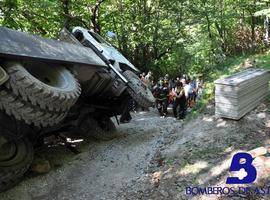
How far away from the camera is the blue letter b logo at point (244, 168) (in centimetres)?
431

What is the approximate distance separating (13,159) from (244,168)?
3.95 meters

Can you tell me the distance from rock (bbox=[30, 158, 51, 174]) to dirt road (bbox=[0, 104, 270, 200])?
123mm

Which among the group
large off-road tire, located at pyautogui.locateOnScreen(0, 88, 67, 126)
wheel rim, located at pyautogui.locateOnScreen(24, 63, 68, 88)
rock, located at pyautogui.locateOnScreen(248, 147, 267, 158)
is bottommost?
rock, located at pyautogui.locateOnScreen(248, 147, 267, 158)

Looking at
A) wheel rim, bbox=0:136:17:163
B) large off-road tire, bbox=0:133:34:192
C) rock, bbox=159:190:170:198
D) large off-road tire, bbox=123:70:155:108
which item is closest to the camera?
rock, bbox=159:190:170:198

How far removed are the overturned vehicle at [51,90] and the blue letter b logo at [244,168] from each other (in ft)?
8.94

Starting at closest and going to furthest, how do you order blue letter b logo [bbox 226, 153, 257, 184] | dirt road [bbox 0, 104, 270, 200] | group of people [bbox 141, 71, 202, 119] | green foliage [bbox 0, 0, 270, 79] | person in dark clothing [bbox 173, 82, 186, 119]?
blue letter b logo [bbox 226, 153, 257, 184] → dirt road [bbox 0, 104, 270, 200] → person in dark clothing [bbox 173, 82, 186, 119] → group of people [bbox 141, 71, 202, 119] → green foliage [bbox 0, 0, 270, 79]

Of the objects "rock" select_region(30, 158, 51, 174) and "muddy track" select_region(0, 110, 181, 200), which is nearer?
"muddy track" select_region(0, 110, 181, 200)

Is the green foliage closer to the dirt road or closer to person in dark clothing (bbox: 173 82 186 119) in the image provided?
person in dark clothing (bbox: 173 82 186 119)

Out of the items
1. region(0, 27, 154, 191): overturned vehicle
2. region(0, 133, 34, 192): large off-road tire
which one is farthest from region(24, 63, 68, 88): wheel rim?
region(0, 133, 34, 192): large off-road tire

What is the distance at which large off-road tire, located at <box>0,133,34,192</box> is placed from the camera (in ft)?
18.2

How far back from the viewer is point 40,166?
20.6 ft

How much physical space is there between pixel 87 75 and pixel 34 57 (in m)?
1.93

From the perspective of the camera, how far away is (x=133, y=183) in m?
5.35

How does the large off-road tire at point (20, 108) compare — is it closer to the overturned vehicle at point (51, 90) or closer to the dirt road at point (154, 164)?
the overturned vehicle at point (51, 90)
